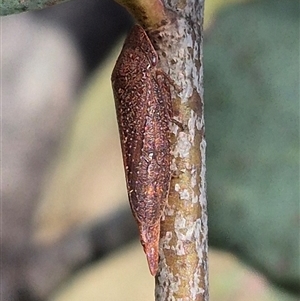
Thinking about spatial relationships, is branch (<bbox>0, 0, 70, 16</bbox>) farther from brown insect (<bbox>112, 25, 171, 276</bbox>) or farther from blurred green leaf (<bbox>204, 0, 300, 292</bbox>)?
blurred green leaf (<bbox>204, 0, 300, 292</bbox>)

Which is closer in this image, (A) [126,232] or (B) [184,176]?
(B) [184,176]

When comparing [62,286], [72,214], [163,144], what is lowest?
[62,286]

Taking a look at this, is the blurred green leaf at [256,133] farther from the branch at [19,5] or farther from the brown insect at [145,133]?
the branch at [19,5]

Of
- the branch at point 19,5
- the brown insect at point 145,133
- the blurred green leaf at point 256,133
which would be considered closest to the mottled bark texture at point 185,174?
the brown insect at point 145,133

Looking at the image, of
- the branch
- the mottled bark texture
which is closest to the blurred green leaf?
the mottled bark texture

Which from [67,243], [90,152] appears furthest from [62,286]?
[90,152]

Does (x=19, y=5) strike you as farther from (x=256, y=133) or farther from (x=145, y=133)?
(x=256, y=133)

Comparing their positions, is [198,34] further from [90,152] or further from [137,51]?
[90,152]

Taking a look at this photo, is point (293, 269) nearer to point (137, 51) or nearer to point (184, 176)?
point (184, 176)

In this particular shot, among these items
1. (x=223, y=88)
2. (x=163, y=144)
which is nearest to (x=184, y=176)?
(x=163, y=144)

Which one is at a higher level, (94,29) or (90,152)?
(94,29)
